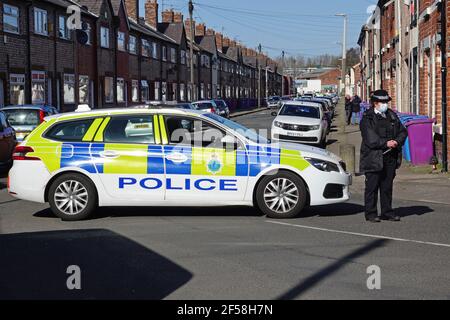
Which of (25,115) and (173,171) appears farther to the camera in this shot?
(25,115)

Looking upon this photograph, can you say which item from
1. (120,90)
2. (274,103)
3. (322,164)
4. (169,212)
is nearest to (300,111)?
(169,212)

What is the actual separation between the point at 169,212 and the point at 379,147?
3343 mm

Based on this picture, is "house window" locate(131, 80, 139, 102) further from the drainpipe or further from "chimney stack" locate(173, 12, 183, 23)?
the drainpipe

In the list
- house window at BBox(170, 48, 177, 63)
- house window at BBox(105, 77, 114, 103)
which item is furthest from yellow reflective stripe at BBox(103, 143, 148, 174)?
house window at BBox(170, 48, 177, 63)

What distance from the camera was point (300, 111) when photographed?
24.3 m

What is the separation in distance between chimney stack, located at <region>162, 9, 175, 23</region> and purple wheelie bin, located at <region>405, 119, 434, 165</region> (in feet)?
162

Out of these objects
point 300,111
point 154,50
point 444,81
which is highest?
point 154,50

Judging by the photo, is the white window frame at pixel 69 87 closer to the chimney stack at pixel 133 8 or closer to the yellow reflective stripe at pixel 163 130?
the chimney stack at pixel 133 8

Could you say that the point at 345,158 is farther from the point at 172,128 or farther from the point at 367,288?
the point at 367,288

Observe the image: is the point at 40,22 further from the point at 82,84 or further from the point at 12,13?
the point at 82,84

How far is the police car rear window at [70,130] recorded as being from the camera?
9.60 m

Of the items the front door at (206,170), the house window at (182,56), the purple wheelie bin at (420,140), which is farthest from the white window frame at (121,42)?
the front door at (206,170)

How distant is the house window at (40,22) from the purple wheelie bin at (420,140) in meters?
20.1

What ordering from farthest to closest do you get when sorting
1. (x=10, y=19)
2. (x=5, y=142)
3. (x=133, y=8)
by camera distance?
(x=133, y=8) → (x=10, y=19) → (x=5, y=142)
